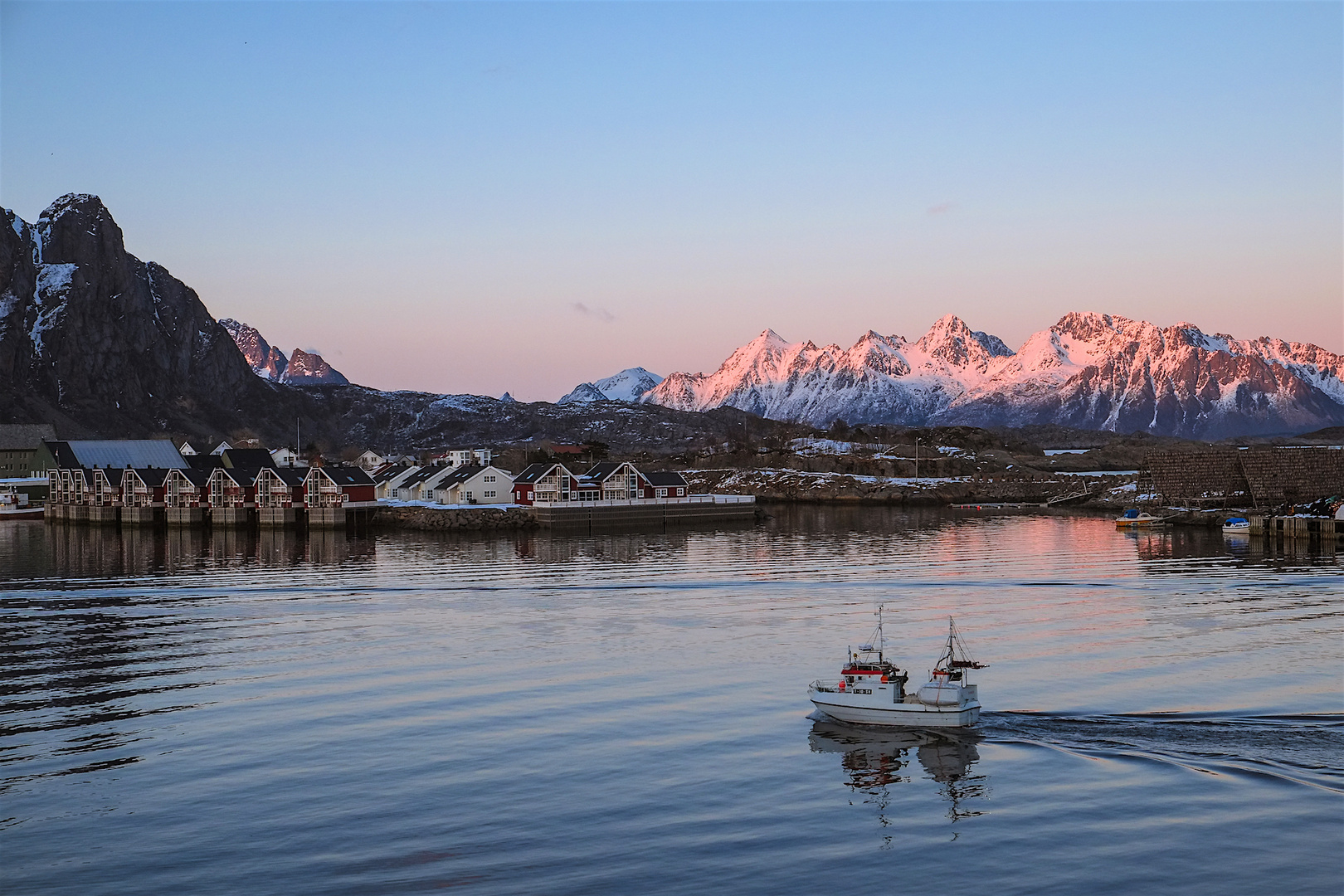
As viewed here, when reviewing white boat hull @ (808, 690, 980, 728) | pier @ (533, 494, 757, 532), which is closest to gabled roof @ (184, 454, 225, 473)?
pier @ (533, 494, 757, 532)

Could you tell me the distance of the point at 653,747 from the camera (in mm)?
30047

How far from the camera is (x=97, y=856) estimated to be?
23.0 meters

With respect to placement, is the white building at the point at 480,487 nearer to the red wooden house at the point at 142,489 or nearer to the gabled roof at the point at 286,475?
the gabled roof at the point at 286,475

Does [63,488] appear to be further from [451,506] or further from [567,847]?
[567,847]

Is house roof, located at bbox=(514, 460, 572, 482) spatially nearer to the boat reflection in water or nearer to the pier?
the pier

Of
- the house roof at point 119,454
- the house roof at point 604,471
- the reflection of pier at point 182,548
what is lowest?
the reflection of pier at point 182,548

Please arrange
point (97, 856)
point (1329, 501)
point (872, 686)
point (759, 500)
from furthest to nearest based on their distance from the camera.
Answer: point (759, 500)
point (1329, 501)
point (872, 686)
point (97, 856)

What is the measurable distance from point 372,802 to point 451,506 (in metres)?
90.4

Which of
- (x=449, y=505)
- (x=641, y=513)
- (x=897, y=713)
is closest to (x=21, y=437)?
(x=449, y=505)

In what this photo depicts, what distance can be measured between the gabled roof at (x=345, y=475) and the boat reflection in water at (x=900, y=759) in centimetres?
9070

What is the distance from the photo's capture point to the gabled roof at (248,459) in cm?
12794

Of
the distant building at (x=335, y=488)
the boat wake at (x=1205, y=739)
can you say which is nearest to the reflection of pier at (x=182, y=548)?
the distant building at (x=335, y=488)

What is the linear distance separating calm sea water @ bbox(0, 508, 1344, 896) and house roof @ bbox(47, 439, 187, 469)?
9112 centimetres

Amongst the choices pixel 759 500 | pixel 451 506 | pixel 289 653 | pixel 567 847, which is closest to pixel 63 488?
pixel 451 506
